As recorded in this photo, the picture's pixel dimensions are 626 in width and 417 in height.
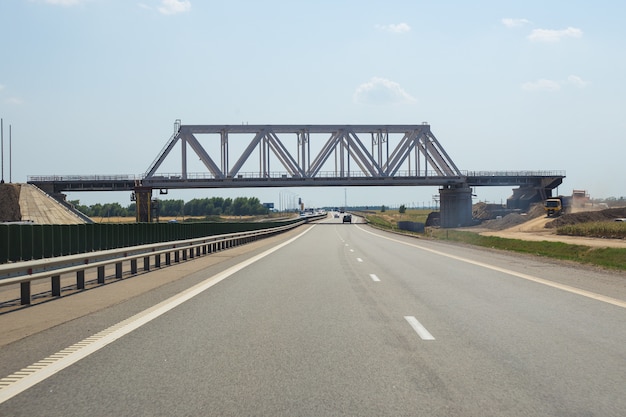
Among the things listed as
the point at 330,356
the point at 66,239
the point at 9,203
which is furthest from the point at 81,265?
the point at 9,203

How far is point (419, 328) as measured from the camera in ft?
31.6

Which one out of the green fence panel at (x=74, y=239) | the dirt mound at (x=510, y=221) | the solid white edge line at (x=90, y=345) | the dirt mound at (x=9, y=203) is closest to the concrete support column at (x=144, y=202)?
the dirt mound at (x=9, y=203)

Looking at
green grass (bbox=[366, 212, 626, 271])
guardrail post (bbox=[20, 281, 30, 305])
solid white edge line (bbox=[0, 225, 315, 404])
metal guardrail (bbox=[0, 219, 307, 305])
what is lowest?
green grass (bbox=[366, 212, 626, 271])

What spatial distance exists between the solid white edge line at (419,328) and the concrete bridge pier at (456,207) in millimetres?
83199

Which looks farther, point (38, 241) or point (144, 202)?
point (144, 202)

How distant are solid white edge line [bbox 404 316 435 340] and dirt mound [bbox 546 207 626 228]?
5762 cm

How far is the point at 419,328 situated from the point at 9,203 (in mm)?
61429

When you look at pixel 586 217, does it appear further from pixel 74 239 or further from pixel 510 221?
pixel 74 239

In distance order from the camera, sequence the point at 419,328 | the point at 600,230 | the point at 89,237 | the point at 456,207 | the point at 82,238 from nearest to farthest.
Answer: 1. the point at 419,328
2. the point at 82,238
3. the point at 89,237
4. the point at 600,230
5. the point at 456,207

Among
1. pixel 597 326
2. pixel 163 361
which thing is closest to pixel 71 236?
pixel 163 361

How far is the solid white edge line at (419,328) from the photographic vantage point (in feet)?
29.3

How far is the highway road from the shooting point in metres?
5.72

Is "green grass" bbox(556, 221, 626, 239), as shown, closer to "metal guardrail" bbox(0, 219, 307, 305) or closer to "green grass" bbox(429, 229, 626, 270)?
"green grass" bbox(429, 229, 626, 270)

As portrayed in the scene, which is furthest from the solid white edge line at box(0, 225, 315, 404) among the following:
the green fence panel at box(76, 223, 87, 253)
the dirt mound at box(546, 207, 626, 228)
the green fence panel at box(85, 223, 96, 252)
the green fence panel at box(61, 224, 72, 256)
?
the dirt mound at box(546, 207, 626, 228)
